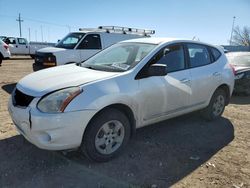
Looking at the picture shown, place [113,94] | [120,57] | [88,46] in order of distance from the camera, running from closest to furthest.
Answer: [113,94] < [120,57] < [88,46]

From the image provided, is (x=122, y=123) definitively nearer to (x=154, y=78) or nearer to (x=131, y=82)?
A: (x=131, y=82)

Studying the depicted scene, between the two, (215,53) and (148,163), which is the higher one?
(215,53)

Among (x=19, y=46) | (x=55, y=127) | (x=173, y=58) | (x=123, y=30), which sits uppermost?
(x=123, y=30)

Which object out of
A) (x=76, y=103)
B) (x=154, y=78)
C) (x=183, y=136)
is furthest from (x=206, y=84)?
(x=76, y=103)

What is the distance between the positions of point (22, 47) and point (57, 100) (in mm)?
23921

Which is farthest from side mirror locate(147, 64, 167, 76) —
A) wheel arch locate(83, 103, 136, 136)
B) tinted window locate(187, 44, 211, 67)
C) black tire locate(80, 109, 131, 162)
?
tinted window locate(187, 44, 211, 67)

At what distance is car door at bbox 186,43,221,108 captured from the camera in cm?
502

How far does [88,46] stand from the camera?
9914 mm

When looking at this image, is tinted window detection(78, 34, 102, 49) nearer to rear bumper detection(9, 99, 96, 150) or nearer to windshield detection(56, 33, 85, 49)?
windshield detection(56, 33, 85, 49)

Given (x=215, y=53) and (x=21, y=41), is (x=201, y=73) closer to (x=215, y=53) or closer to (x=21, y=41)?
(x=215, y=53)

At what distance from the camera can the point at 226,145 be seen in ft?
15.2

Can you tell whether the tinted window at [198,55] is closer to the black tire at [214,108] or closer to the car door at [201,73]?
the car door at [201,73]

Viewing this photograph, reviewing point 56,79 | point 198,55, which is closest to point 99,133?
point 56,79

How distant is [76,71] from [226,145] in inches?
107
